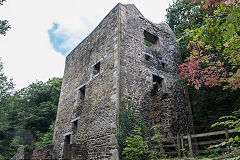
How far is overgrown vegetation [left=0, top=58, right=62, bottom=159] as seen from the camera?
17.1 metres

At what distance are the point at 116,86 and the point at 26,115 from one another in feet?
48.4

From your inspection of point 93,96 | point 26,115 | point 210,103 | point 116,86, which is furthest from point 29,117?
point 210,103

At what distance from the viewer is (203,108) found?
880 cm

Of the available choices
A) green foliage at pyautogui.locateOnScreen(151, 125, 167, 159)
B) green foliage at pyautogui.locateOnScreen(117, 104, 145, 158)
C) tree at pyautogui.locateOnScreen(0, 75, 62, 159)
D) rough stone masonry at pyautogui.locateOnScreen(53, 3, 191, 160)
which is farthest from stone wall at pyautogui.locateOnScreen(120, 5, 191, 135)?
tree at pyautogui.locateOnScreen(0, 75, 62, 159)

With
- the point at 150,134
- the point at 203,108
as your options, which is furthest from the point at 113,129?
the point at 203,108

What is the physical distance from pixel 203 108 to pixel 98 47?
19.8 ft

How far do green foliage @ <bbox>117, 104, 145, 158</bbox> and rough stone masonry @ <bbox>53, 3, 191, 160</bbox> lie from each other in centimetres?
19

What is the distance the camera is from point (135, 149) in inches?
235

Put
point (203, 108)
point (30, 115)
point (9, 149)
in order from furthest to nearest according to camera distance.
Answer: point (30, 115)
point (9, 149)
point (203, 108)

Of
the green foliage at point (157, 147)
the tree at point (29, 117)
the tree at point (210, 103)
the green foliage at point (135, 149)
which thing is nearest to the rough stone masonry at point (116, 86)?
the green foliage at point (135, 149)

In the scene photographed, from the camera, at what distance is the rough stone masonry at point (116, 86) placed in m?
7.36

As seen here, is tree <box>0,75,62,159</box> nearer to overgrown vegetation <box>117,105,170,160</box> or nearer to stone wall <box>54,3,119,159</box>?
stone wall <box>54,3,119,159</box>

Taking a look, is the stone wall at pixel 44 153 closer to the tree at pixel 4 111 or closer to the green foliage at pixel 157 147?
the green foliage at pixel 157 147

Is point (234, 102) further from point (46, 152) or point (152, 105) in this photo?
point (46, 152)
